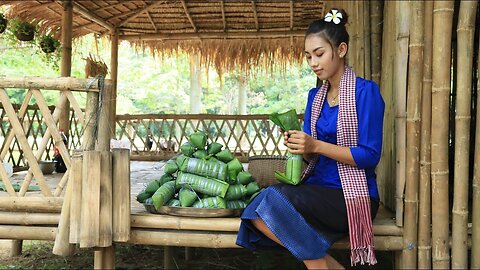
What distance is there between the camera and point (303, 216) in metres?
1.54

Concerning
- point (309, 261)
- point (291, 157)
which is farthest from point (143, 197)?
point (309, 261)

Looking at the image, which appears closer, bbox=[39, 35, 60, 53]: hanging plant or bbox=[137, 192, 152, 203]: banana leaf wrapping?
bbox=[137, 192, 152, 203]: banana leaf wrapping

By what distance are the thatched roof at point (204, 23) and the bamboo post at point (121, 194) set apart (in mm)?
3844

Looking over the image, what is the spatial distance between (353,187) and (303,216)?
0.68ft

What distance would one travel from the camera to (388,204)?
7.40 feet

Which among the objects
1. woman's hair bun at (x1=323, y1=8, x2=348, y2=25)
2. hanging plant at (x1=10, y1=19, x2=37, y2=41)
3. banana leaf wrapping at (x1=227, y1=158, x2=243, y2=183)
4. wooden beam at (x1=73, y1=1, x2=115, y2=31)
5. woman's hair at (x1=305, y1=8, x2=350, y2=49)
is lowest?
banana leaf wrapping at (x1=227, y1=158, x2=243, y2=183)

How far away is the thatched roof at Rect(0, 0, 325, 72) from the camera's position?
17.8ft

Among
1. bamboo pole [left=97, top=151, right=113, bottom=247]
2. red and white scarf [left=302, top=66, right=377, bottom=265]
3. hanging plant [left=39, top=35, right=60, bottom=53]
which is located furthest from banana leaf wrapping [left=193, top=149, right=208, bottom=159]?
hanging plant [left=39, top=35, right=60, bottom=53]

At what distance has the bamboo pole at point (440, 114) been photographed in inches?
68.1

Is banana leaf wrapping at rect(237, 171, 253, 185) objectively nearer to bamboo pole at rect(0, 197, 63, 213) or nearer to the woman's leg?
the woman's leg

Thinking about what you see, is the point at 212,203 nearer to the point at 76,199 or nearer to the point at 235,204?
the point at 235,204

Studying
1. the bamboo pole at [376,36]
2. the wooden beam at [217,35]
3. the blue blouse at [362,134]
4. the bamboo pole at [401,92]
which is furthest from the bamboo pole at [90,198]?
the wooden beam at [217,35]

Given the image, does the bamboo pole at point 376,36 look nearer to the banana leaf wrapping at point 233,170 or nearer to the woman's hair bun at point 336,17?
the woman's hair bun at point 336,17

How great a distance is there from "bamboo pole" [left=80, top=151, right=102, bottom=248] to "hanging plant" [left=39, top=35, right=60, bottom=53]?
378 centimetres
